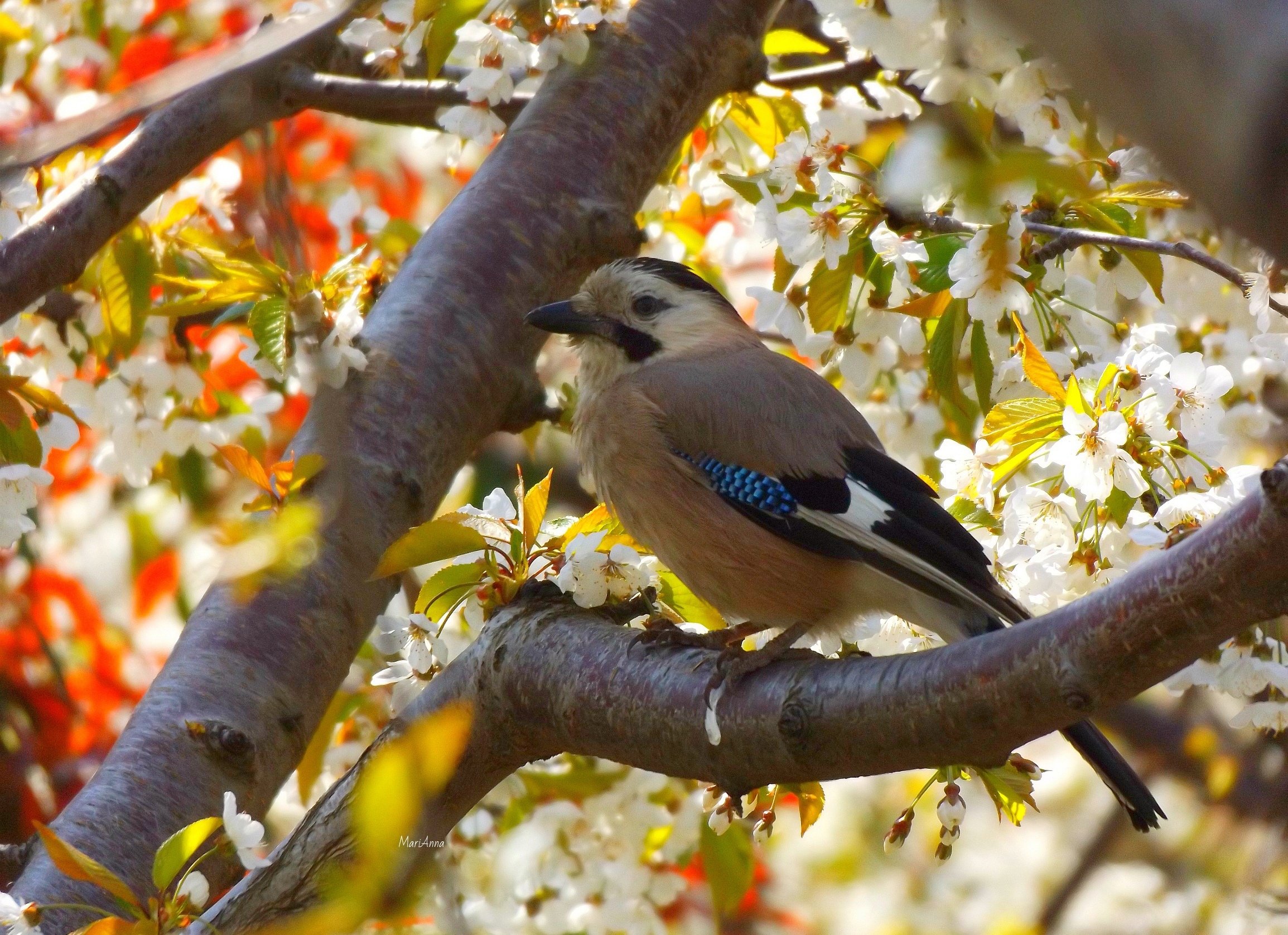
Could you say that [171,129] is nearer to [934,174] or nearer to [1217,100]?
[934,174]

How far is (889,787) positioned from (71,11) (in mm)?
4357

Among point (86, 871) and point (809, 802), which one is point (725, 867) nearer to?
point (809, 802)

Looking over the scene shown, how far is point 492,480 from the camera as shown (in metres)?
4.43

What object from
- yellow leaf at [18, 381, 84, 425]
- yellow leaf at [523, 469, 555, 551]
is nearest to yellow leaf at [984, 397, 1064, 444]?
yellow leaf at [523, 469, 555, 551]

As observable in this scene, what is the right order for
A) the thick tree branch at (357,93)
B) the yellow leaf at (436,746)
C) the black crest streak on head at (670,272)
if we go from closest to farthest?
the yellow leaf at (436,746) < the thick tree branch at (357,93) < the black crest streak on head at (670,272)

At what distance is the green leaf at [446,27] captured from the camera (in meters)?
2.17

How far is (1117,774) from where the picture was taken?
191 cm

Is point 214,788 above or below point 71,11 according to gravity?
below

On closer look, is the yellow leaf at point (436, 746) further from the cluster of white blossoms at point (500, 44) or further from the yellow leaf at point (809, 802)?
the cluster of white blossoms at point (500, 44)

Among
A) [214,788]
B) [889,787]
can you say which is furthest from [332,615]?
[889,787]

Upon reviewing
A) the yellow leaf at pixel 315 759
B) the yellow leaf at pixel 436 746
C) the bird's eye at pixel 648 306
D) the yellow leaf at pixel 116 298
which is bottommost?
the yellow leaf at pixel 315 759

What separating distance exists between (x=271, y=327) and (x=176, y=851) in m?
0.97

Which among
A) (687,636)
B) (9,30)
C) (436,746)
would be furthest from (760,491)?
(9,30)

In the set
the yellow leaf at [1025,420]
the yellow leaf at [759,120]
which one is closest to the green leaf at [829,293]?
the yellow leaf at [1025,420]
